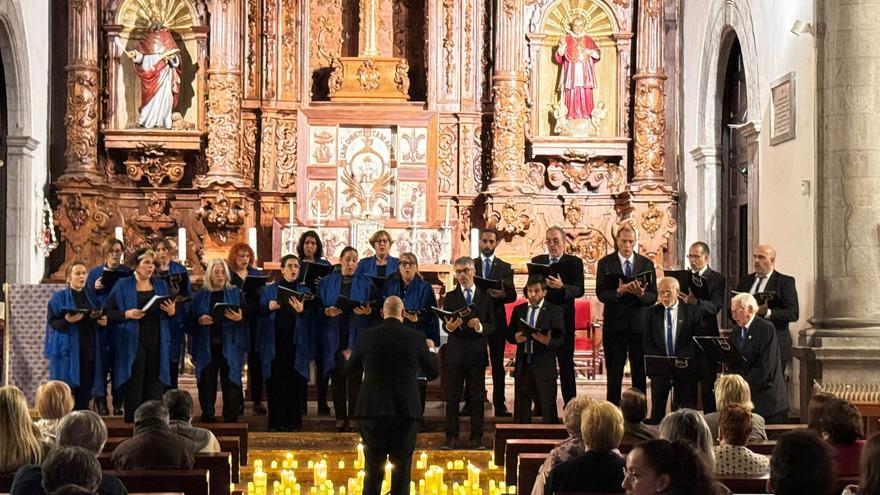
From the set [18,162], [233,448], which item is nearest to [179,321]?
[233,448]

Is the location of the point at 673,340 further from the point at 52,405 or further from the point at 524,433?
the point at 52,405

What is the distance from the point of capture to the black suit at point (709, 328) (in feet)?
31.7

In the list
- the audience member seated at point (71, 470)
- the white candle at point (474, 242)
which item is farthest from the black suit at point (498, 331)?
the audience member seated at point (71, 470)

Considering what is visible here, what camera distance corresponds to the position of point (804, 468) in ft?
13.1

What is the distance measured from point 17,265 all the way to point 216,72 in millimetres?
3096

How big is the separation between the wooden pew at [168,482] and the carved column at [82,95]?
9.56m

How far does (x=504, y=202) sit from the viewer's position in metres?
15.0

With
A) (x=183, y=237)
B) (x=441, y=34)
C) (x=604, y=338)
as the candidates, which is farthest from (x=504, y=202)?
(x=604, y=338)

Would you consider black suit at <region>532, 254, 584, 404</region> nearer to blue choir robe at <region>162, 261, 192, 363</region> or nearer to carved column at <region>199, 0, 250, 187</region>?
blue choir robe at <region>162, 261, 192, 363</region>

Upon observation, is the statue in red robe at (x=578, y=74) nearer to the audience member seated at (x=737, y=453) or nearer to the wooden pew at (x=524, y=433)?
the wooden pew at (x=524, y=433)

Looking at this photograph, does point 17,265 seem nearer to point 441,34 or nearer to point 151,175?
point 151,175

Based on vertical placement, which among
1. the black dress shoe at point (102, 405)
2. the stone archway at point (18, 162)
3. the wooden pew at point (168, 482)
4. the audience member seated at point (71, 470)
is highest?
the stone archway at point (18, 162)

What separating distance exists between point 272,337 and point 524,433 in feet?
9.06

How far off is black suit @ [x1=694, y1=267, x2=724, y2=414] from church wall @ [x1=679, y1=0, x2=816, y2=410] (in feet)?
3.49
